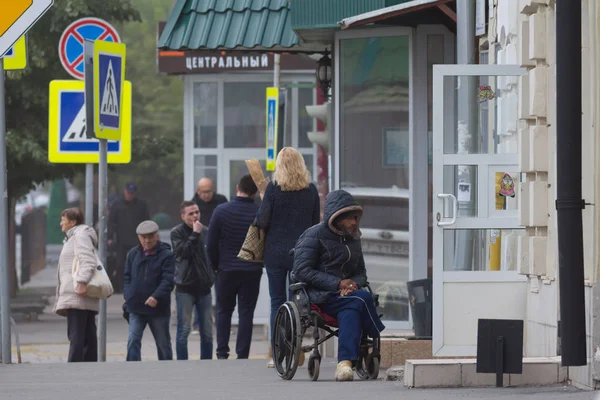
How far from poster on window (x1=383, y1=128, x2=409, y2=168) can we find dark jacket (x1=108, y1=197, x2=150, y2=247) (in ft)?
45.6

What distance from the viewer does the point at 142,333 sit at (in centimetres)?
1481

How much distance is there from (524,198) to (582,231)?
1.81 meters

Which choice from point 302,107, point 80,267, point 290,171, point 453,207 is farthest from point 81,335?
point 302,107

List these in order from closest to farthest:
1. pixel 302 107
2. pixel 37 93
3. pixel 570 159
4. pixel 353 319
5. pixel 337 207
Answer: pixel 570 159 → pixel 353 319 → pixel 337 207 → pixel 37 93 → pixel 302 107

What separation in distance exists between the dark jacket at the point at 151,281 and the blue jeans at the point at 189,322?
42 centimetres

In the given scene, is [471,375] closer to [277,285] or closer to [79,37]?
[277,285]

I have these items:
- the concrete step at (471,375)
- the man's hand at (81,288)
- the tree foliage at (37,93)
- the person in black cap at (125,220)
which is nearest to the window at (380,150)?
the man's hand at (81,288)

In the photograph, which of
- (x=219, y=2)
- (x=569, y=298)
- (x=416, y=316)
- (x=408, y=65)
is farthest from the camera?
(x=219, y=2)

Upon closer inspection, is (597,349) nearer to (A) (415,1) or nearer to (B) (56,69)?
(A) (415,1)

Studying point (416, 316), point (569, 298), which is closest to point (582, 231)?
point (569, 298)

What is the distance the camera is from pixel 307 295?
1051 centimetres

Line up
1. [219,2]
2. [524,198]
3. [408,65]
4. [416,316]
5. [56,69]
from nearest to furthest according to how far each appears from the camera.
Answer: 1. [524,198]
2. [416,316]
3. [408,65]
4. [219,2]
5. [56,69]

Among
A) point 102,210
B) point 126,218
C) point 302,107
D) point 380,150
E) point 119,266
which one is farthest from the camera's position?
point 119,266

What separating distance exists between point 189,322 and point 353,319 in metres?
5.14
